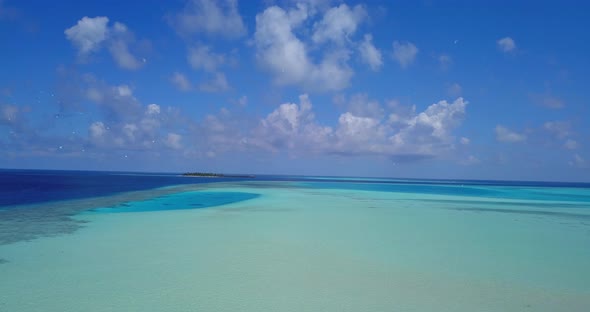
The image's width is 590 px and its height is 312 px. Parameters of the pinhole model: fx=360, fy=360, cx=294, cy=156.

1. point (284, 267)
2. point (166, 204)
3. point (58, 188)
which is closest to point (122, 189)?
point (58, 188)

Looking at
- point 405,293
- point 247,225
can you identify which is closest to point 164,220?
point 247,225

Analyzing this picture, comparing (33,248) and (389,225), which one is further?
(389,225)

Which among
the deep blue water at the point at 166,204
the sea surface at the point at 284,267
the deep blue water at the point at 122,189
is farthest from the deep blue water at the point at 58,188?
the sea surface at the point at 284,267

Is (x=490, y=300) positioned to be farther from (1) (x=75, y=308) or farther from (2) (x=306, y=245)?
(1) (x=75, y=308)

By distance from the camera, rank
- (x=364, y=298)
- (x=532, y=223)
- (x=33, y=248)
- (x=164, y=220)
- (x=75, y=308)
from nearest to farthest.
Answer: (x=75, y=308) < (x=364, y=298) < (x=33, y=248) < (x=164, y=220) < (x=532, y=223)

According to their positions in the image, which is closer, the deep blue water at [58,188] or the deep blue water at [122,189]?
the deep blue water at [58,188]

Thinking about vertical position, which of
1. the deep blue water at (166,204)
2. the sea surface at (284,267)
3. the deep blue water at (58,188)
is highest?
the sea surface at (284,267)

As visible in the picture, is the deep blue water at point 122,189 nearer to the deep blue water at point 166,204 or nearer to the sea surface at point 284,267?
the deep blue water at point 166,204

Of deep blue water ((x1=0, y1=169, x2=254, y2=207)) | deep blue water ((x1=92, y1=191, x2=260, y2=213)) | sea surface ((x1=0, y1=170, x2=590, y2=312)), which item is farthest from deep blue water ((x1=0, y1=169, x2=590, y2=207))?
sea surface ((x1=0, y1=170, x2=590, y2=312))

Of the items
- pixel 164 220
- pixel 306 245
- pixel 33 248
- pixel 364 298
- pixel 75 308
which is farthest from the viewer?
pixel 164 220

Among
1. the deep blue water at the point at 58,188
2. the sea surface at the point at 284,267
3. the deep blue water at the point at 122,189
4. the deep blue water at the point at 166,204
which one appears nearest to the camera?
the sea surface at the point at 284,267
